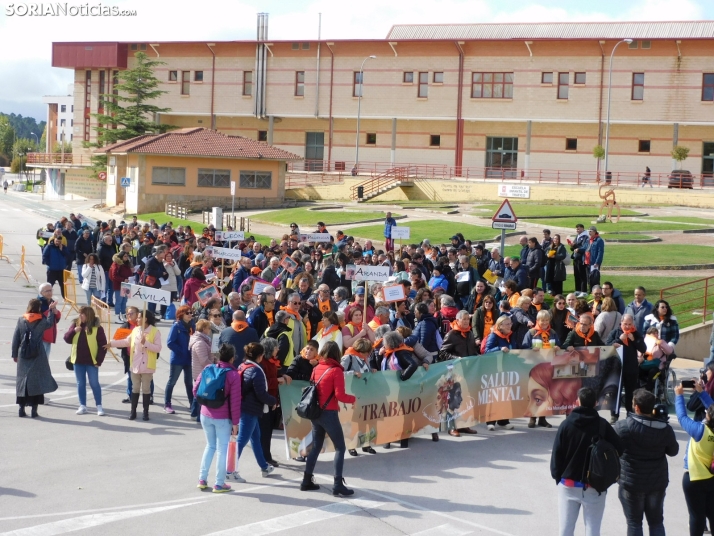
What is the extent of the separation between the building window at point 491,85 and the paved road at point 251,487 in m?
52.1

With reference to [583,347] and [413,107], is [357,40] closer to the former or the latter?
[413,107]

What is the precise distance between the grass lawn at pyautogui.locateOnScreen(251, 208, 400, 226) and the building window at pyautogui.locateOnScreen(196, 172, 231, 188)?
197 inches

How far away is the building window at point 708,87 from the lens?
58094 millimetres

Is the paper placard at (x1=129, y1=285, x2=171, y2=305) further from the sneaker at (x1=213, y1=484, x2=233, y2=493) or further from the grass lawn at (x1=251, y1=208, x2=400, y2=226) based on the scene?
the grass lawn at (x1=251, y1=208, x2=400, y2=226)

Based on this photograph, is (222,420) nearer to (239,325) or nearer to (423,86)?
(239,325)

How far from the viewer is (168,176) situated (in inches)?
2063

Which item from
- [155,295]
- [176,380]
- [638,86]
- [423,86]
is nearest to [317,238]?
[155,295]

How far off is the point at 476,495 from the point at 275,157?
146ft

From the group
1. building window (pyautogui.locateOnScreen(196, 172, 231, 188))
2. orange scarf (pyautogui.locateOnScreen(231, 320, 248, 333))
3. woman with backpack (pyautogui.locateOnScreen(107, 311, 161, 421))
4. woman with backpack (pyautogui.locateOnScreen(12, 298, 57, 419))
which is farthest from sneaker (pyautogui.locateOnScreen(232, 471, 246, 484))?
building window (pyautogui.locateOnScreen(196, 172, 231, 188))

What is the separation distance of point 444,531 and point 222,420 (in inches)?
97.4

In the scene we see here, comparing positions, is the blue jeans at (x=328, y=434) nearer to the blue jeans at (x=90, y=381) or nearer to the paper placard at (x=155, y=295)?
the blue jeans at (x=90, y=381)

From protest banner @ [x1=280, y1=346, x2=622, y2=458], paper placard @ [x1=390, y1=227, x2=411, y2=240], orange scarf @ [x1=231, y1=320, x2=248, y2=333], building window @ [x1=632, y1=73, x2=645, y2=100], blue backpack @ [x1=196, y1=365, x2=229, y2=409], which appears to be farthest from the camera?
building window @ [x1=632, y1=73, x2=645, y2=100]

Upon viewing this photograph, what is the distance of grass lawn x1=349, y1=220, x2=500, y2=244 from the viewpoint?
33406mm

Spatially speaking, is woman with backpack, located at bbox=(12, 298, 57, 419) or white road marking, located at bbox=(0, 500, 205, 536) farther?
woman with backpack, located at bbox=(12, 298, 57, 419)
